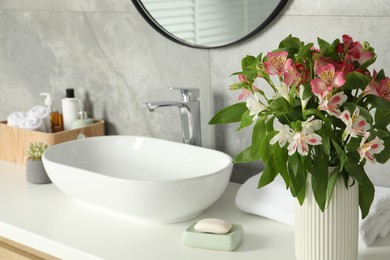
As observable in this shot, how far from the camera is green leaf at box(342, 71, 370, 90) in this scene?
1473mm

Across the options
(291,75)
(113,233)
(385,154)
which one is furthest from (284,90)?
(113,233)

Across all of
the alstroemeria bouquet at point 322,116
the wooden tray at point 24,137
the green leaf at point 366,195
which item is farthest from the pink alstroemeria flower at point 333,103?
the wooden tray at point 24,137

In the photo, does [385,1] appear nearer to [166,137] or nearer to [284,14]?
[284,14]

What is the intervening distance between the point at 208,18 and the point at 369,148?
91 cm

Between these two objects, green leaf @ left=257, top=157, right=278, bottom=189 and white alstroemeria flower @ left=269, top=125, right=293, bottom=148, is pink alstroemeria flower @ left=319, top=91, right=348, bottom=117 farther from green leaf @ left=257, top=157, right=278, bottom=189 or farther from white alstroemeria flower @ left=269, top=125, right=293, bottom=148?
green leaf @ left=257, top=157, right=278, bottom=189

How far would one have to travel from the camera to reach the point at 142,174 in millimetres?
2299

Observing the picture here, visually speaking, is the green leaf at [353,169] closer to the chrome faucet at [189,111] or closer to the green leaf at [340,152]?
the green leaf at [340,152]

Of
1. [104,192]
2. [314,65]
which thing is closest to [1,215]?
[104,192]

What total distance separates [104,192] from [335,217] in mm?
663

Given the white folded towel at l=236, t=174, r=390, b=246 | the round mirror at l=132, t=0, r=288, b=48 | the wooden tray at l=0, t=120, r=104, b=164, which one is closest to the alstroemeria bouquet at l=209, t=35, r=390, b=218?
the white folded towel at l=236, t=174, r=390, b=246

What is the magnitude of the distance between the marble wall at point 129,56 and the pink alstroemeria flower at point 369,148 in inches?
19.4

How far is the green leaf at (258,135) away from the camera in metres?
1.59

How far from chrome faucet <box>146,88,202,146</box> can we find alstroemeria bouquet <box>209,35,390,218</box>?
0.65 m

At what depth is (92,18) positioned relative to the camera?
254 centimetres
